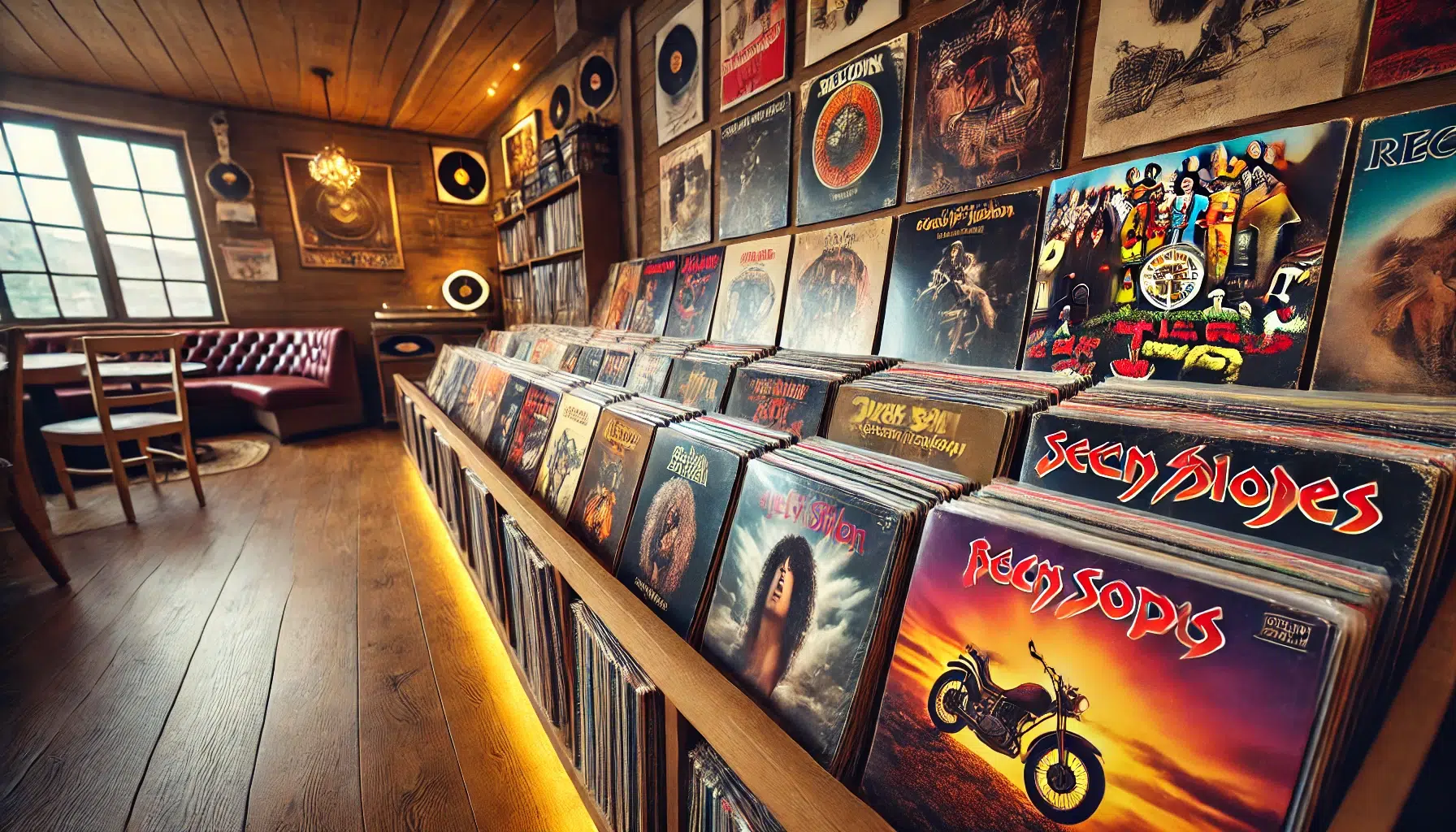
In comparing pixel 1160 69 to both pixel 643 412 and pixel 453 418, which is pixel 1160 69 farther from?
pixel 453 418

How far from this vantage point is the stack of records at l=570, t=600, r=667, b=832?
63 cm

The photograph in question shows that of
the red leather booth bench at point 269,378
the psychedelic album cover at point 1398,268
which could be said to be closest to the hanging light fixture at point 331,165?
the red leather booth bench at point 269,378

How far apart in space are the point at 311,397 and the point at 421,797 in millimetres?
4083

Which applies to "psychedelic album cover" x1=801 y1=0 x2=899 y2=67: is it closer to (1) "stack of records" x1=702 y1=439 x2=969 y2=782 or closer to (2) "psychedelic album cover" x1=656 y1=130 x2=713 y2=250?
(2) "psychedelic album cover" x1=656 y1=130 x2=713 y2=250

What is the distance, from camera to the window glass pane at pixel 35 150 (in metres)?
3.73

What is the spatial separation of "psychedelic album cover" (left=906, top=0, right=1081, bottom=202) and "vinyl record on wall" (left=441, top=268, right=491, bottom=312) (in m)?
4.79

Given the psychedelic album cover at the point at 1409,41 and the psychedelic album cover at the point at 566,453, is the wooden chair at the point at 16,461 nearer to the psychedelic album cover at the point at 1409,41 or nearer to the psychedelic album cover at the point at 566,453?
the psychedelic album cover at the point at 566,453

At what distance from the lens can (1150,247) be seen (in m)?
0.86

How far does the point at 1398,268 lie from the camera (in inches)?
26.0

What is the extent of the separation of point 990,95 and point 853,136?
1.28ft

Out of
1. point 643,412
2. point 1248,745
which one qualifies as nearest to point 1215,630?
point 1248,745

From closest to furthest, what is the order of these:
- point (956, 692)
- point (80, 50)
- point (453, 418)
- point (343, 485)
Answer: point (956, 692)
point (453, 418)
point (343, 485)
point (80, 50)

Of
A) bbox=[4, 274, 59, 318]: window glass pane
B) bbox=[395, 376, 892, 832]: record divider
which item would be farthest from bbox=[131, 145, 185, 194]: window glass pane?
bbox=[395, 376, 892, 832]: record divider

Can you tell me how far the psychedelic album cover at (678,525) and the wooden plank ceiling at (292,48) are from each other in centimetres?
305
